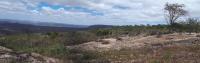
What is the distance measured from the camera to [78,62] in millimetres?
21109

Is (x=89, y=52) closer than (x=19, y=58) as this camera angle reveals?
No

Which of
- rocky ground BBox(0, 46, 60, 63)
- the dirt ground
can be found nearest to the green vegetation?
the dirt ground

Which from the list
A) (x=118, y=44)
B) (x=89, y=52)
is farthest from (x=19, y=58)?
(x=118, y=44)

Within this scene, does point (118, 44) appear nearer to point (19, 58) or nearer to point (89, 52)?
point (89, 52)

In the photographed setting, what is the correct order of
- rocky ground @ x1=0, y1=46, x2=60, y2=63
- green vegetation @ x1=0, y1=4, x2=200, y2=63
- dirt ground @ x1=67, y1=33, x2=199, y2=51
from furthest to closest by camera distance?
dirt ground @ x1=67, y1=33, x2=199, y2=51 → green vegetation @ x1=0, y1=4, x2=200, y2=63 → rocky ground @ x1=0, y1=46, x2=60, y2=63

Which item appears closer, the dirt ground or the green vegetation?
the green vegetation

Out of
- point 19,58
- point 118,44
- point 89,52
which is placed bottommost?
point 118,44

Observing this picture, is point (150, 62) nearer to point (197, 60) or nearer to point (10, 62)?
point (197, 60)

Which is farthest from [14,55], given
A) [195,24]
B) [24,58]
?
[195,24]

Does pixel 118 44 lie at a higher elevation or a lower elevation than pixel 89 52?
lower

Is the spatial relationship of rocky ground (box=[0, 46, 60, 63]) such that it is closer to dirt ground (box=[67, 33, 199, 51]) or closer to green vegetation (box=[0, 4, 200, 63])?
green vegetation (box=[0, 4, 200, 63])

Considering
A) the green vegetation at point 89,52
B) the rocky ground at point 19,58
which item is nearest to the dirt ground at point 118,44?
the green vegetation at point 89,52

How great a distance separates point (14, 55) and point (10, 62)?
121cm

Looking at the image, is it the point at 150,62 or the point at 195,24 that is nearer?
the point at 150,62
